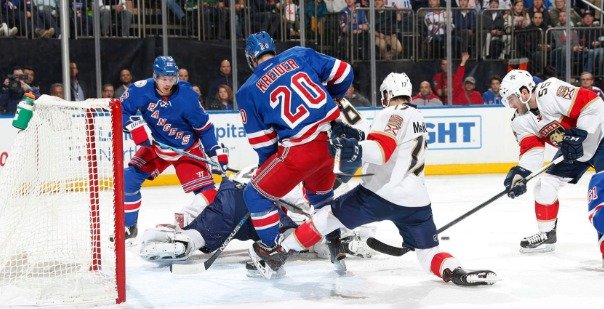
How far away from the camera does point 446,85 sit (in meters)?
9.34

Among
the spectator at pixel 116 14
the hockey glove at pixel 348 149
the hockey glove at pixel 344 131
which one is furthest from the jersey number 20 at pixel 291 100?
the spectator at pixel 116 14

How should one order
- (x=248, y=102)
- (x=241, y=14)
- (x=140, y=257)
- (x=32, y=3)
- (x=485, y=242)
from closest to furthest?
(x=248, y=102)
(x=140, y=257)
(x=485, y=242)
(x=32, y=3)
(x=241, y=14)

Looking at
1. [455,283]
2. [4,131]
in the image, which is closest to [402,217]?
[455,283]

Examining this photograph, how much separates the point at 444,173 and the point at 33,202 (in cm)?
558

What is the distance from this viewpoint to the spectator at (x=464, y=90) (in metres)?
9.29

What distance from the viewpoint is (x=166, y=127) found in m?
5.39

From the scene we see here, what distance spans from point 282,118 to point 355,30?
550cm

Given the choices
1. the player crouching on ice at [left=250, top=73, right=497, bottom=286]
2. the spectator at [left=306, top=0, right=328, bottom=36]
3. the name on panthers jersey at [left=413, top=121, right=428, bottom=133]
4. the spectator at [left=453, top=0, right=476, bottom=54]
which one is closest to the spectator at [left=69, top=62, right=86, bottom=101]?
the spectator at [left=306, top=0, right=328, bottom=36]

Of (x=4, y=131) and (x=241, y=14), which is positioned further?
(x=241, y=14)

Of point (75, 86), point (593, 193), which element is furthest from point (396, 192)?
point (75, 86)

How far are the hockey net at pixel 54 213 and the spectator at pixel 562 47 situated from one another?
6.58 metres

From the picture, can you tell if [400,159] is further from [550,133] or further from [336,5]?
[336,5]

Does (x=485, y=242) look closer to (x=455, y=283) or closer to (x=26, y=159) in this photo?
(x=455, y=283)

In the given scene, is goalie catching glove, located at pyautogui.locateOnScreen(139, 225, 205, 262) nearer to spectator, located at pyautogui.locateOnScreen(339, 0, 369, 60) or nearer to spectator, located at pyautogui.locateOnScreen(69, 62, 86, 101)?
spectator, located at pyautogui.locateOnScreen(69, 62, 86, 101)
